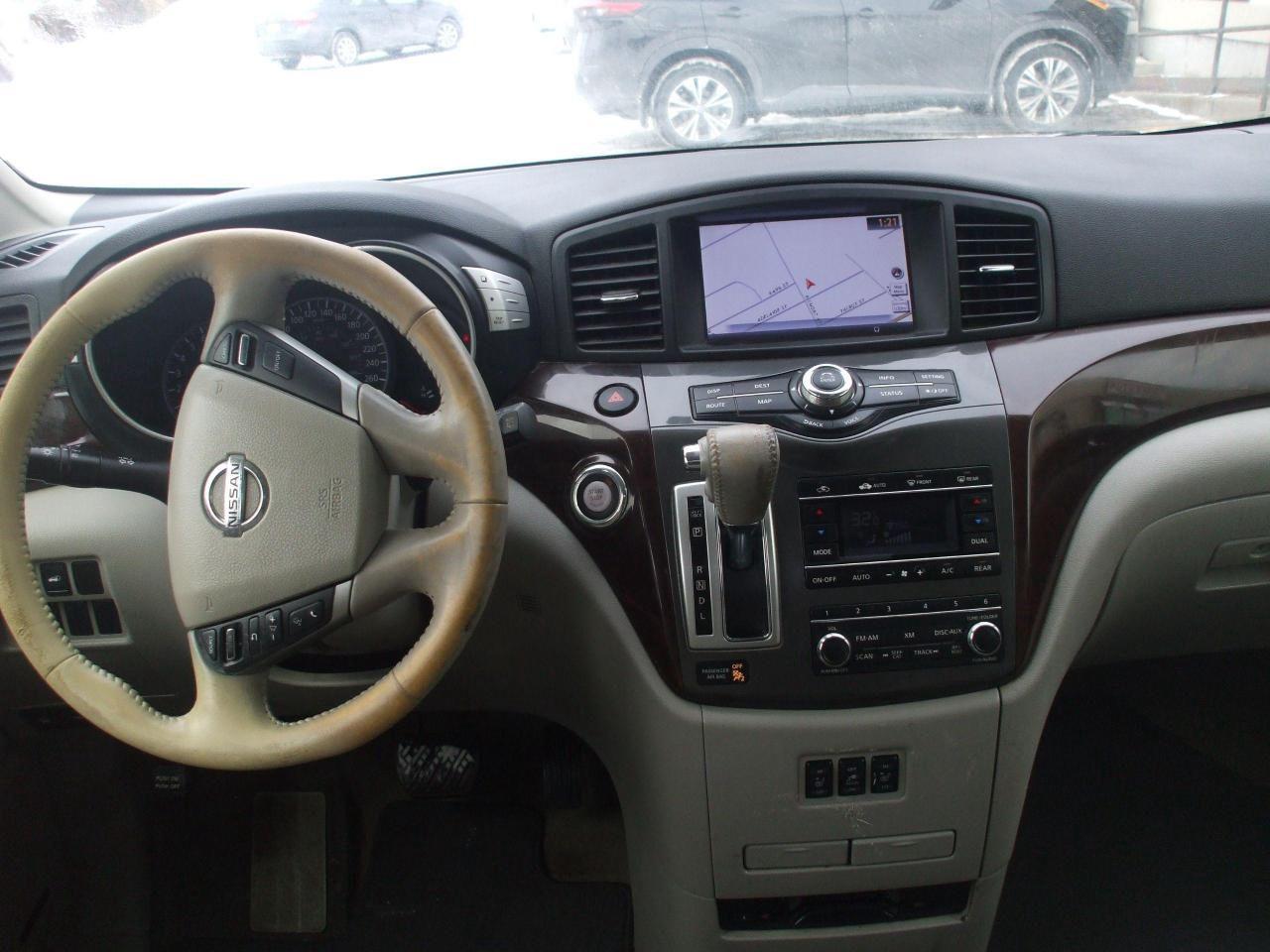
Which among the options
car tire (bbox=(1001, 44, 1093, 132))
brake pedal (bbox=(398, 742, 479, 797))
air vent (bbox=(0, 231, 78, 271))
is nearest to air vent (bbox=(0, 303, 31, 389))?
air vent (bbox=(0, 231, 78, 271))

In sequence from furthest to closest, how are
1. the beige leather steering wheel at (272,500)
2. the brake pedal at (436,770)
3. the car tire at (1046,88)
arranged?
1. the brake pedal at (436,770)
2. the car tire at (1046,88)
3. the beige leather steering wheel at (272,500)

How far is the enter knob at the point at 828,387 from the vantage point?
1.48 meters

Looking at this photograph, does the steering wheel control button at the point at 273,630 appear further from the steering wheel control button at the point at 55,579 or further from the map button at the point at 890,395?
the map button at the point at 890,395

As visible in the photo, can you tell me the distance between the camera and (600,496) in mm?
1516

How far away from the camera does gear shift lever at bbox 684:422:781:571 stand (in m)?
1.21

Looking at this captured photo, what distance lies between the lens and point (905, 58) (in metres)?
2.06

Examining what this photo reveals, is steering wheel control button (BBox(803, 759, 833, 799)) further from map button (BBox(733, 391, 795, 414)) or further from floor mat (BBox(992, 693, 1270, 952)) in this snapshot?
floor mat (BBox(992, 693, 1270, 952))

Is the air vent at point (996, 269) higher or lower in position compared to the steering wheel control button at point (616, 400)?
higher

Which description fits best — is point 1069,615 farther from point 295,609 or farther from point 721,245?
point 295,609

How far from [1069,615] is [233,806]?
70.5 inches

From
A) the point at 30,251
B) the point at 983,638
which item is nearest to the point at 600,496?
the point at 983,638

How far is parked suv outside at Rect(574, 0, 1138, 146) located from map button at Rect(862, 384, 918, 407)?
2.36 feet

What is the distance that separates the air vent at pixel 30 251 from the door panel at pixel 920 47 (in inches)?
58.7

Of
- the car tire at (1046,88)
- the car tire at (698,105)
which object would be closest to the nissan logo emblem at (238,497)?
the car tire at (698,105)
